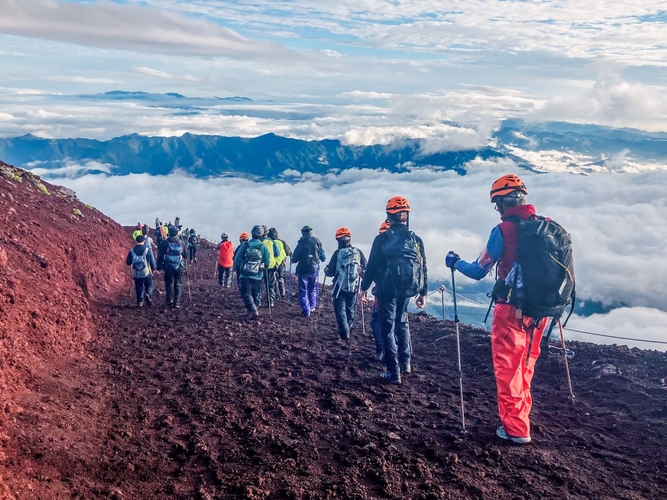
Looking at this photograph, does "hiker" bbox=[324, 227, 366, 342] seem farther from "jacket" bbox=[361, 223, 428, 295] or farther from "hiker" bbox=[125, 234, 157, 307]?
"hiker" bbox=[125, 234, 157, 307]

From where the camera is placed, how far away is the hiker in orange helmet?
6723 millimetres

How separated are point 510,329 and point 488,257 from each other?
940 mm

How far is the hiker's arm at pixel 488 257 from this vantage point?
6.89 meters

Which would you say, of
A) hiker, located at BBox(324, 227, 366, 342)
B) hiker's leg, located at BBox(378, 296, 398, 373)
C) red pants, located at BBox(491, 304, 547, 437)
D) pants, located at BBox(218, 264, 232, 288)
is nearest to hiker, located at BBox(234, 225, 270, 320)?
hiker, located at BBox(324, 227, 366, 342)

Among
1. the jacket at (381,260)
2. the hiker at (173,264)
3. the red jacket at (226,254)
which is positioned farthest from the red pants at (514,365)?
the red jacket at (226,254)

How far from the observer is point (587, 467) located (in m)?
6.24

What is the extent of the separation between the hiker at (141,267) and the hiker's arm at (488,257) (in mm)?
10623

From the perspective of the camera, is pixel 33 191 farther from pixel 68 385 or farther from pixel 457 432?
pixel 457 432

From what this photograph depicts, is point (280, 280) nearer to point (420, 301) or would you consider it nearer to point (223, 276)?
point (223, 276)

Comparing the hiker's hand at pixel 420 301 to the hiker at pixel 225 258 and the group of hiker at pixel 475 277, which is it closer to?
the group of hiker at pixel 475 277

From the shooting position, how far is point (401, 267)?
353 inches

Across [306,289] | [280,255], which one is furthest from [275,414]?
[280,255]

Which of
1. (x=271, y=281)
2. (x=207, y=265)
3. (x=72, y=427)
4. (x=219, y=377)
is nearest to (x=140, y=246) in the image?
(x=271, y=281)

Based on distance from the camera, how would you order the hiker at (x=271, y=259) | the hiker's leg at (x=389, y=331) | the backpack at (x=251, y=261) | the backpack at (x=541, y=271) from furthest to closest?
the hiker at (x=271, y=259)
the backpack at (x=251, y=261)
the hiker's leg at (x=389, y=331)
the backpack at (x=541, y=271)
